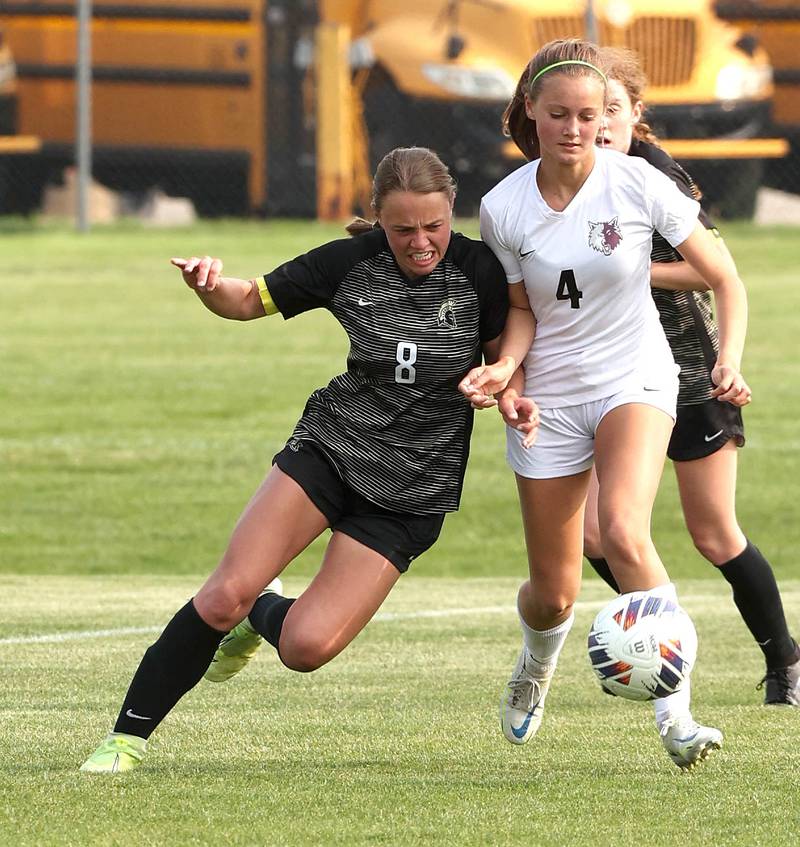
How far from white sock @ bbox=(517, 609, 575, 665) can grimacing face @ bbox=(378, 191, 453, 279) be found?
125 cm

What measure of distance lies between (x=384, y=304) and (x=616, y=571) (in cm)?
98

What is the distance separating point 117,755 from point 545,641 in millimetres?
1438

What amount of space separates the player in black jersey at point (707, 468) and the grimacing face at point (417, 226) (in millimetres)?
1058

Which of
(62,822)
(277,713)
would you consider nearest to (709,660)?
(277,713)

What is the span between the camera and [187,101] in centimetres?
2219

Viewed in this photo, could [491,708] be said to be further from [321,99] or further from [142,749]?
[321,99]

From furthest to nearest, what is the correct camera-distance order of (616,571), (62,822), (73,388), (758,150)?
(758,150) → (73,388) → (616,571) → (62,822)

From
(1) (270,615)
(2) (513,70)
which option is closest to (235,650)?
(1) (270,615)

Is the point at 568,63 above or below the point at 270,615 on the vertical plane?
above

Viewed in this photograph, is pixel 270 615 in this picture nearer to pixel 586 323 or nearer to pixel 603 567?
pixel 586 323

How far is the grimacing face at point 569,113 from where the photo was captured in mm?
5758

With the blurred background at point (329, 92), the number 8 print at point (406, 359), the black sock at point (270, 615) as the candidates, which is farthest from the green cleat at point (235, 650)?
the blurred background at point (329, 92)

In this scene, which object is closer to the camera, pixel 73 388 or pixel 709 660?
pixel 709 660

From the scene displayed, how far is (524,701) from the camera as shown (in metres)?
6.28
